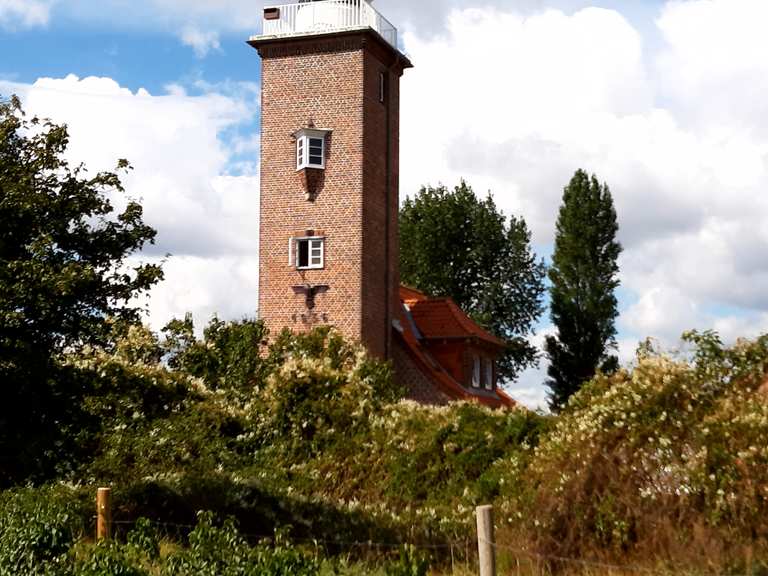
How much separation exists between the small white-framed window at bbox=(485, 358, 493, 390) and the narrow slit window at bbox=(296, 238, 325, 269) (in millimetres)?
10359

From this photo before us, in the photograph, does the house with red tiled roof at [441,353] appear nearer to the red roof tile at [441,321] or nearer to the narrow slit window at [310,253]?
the red roof tile at [441,321]

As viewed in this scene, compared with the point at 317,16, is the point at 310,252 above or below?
below

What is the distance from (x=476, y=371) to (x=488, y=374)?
60.3 inches

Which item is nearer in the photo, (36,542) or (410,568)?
(410,568)

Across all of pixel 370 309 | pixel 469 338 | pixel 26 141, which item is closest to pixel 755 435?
pixel 26 141

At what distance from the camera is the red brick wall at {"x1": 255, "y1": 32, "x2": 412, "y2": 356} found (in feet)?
118

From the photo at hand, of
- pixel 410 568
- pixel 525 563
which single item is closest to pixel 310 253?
pixel 525 563

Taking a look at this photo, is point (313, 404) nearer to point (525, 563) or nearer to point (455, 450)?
point (455, 450)

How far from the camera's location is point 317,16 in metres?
37.7

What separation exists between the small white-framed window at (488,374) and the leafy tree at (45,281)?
26245mm

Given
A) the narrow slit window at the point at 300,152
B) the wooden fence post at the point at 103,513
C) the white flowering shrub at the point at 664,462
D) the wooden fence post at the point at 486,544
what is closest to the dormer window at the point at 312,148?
the narrow slit window at the point at 300,152

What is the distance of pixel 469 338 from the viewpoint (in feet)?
135

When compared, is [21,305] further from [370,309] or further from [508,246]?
[508,246]

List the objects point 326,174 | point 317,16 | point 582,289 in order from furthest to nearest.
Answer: point 582,289 → point 317,16 → point 326,174
